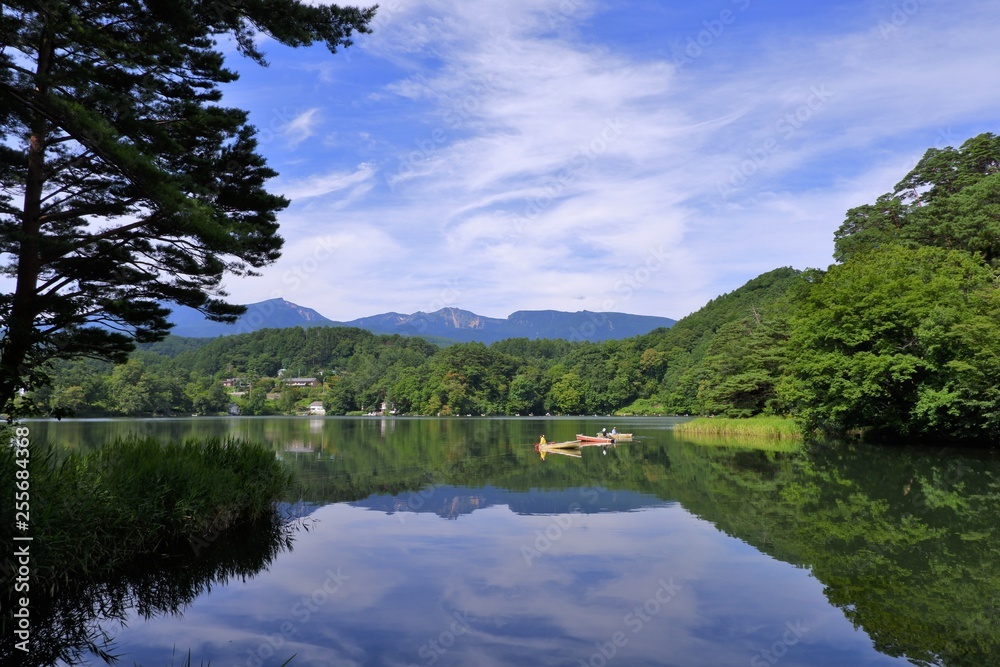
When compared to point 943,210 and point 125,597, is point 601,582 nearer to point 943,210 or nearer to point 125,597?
point 125,597

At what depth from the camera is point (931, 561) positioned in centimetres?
959

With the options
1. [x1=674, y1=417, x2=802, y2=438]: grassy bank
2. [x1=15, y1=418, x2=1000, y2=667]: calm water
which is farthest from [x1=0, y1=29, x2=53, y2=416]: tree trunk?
[x1=674, y1=417, x2=802, y2=438]: grassy bank

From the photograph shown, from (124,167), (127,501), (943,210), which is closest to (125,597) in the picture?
(127,501)

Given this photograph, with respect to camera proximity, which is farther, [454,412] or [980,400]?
[454,412]

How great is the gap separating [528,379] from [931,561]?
9145cm

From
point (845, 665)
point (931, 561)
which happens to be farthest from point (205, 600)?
point (931, 561)

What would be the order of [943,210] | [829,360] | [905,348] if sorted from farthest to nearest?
[943,210], [829,360], [905,348]

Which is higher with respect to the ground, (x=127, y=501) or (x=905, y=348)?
(x=905, y=348)

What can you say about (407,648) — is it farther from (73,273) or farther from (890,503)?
(890,503)

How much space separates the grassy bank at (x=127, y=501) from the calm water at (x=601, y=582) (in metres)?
0.66

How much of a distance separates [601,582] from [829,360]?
23749 mm

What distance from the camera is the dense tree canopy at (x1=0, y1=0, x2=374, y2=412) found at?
27.0 feet

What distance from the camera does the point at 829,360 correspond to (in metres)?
28.5

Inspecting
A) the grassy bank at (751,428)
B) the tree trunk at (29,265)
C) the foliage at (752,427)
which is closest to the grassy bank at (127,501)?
the tree trunk at (29,265)
